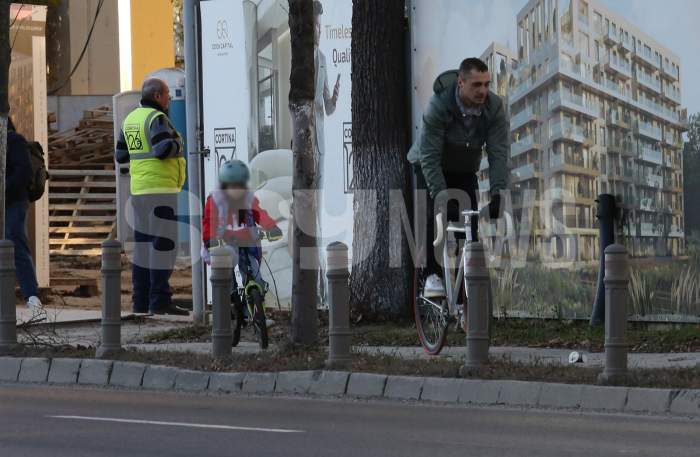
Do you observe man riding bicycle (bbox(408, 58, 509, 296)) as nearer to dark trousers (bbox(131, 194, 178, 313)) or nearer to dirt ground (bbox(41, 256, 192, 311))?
dark trousers (bbox(131, 194, 178, 313))

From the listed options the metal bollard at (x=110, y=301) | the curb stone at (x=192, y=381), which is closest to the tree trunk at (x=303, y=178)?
the curb stone at (x=192, y=381)

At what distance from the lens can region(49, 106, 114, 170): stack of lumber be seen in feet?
103

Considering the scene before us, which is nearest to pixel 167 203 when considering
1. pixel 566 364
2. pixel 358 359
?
pixel 358 359

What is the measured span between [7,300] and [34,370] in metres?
0.86

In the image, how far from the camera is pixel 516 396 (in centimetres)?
1023

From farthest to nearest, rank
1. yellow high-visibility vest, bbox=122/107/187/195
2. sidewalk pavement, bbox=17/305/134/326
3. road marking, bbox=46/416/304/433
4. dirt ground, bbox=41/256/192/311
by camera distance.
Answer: dirt ground, bbox=41/256/192/311
sidewalk pavement, bbox=17/305/134/326
yellow high-visibility vest, bbox=122/107/187/195
road marking, bbox=46/416/304/433

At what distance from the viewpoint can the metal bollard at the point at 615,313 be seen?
399 inches

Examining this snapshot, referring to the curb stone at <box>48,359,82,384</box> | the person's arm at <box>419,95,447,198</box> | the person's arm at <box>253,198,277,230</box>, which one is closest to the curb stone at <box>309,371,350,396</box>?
the person's arm at <box>419,95,447,198</box>

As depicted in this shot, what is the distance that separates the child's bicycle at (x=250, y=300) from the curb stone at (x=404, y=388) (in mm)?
2442

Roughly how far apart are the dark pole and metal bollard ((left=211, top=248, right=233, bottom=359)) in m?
3.12

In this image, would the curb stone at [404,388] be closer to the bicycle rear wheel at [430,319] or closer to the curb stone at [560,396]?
the curb stone at [560,396]

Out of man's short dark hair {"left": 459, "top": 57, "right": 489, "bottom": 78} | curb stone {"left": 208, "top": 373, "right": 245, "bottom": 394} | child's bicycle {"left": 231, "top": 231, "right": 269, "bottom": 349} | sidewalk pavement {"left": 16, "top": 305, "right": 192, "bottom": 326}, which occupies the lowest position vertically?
curb stone {"left": 208, "top": 373, "right": 245, "bottom": 394}

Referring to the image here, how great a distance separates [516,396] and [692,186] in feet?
11.5

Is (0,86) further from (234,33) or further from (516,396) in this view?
(516,396)
